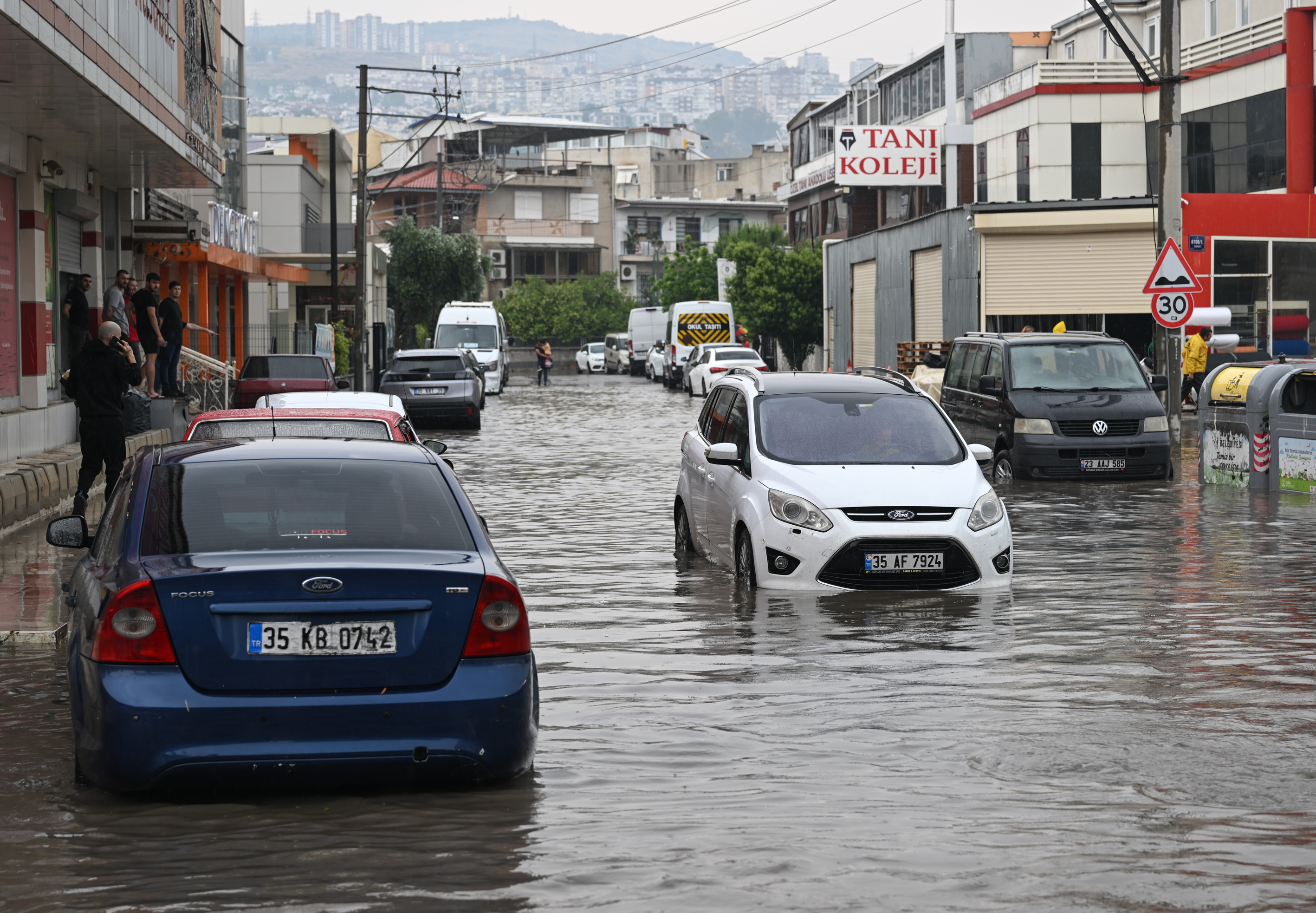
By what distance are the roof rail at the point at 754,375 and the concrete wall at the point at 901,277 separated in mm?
30345

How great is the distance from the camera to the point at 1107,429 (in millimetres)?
20516

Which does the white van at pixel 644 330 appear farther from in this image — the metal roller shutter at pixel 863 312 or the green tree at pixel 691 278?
the metal roller shutter at pixel 863 312

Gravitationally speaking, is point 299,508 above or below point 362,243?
below

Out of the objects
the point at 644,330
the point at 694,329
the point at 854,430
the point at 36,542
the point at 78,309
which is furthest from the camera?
the point at 644,330

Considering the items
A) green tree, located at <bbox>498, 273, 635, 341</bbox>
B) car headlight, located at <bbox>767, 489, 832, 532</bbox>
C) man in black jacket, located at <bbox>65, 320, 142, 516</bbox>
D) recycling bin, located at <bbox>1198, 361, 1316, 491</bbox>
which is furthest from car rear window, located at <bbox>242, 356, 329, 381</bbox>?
green tree, located at <bbox>498, 273, 635, 341</bbox>

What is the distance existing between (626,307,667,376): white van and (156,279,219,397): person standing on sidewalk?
46.6 m

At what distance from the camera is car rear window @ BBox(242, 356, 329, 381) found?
1238 inches

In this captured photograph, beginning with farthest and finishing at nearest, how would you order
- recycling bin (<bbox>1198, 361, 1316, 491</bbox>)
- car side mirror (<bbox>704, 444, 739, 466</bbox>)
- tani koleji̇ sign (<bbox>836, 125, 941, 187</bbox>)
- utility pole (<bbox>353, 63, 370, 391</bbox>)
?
tani koleji̇ sign (<bbox>836, 125, 941, 187</bbox>) < utility pole (<bbox>353, 63, 370, 391</bbox>) < recycling bin (<bbox>1198, 361, 1316, 491</bbox>) < car side mirror (<bbox>704, 444, 739, 466</bbox>)

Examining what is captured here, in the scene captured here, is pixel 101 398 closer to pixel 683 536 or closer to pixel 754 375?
pixel 683 536

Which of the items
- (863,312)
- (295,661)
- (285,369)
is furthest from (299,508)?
(863,312)

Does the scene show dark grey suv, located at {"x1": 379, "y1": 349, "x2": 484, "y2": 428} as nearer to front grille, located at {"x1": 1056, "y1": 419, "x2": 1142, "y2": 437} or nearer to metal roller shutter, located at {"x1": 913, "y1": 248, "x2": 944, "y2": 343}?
front grille, located at {"x1": 1056, "y1": 419, "x2": 1142, "y2": 437}

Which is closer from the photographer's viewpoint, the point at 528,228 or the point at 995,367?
the point at 995,367

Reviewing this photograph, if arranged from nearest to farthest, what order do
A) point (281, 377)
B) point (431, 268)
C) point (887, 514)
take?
point (887, 514)
point (281, 377)
point (431, 268)

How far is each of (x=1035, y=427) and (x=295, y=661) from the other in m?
15.7
